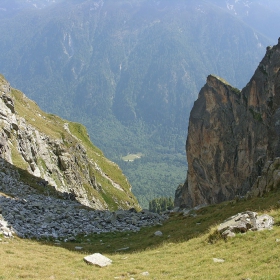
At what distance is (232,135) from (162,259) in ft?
245

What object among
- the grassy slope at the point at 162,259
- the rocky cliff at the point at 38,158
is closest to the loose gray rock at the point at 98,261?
the grassy slope at the point at 162,259

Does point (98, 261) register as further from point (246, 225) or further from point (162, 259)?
point (246, 225)

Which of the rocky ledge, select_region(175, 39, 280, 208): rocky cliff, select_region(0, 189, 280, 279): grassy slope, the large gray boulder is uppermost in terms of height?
select_region(175, 39, 280, 208): rocky cliff

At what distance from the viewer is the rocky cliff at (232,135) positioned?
7531 cm

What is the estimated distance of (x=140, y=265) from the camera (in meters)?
23.7

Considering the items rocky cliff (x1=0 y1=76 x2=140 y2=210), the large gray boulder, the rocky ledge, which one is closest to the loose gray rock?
the large gray boulder

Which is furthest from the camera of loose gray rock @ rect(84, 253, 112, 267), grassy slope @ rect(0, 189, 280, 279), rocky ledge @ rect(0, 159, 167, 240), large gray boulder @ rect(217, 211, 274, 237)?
rocky ledge @ rect(0, 159, 167, 240)

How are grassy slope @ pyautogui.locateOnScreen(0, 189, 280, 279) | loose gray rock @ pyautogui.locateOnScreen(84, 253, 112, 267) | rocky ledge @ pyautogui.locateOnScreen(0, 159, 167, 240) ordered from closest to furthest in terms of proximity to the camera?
grassy slope @ pyautogui.locateOnScreen(0, 189, 280, 279) → loose gray rock @ pyautogui.locateOnScreen(84, 253, 112, 267) → rocky ledge @ pyautogui.locateOnScreen(0, 159, 167, 240)

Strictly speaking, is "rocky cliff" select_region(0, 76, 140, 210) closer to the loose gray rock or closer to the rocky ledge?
the rocky ledge

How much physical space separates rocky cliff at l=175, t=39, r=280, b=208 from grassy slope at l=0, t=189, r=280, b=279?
4229cm

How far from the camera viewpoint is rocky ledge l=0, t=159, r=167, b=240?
34969 mm

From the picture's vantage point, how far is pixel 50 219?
41250mm

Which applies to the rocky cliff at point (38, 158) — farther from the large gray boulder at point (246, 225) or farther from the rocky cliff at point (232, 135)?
the large gray boulder at point (246, 225)

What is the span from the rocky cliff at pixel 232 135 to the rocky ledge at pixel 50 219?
31137 millimetres
